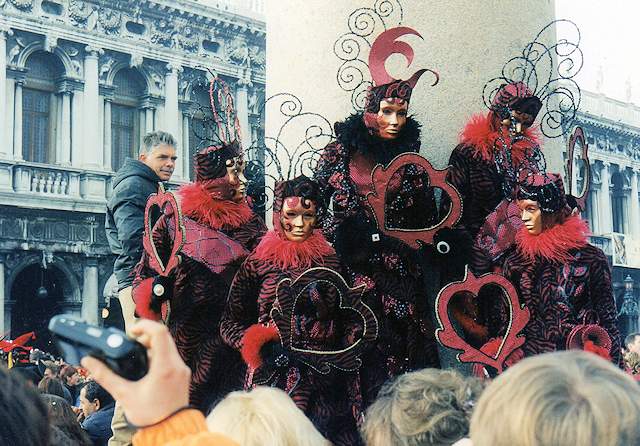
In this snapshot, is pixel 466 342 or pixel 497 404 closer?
pixel 497 404

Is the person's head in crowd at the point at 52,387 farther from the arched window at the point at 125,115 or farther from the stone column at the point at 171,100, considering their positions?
the stone column at the point at 171,100

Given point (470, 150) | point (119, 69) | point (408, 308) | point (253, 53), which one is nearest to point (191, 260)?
point (408, 308)

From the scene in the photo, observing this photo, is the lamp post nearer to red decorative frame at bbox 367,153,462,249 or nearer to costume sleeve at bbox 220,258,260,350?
red decorative frame at bbox 367,153,462,249

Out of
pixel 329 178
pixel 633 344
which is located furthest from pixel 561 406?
pixel 633 344

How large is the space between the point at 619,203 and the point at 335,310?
28.3 meters

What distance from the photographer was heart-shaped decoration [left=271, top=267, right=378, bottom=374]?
11.6 ft

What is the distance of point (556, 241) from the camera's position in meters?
3.64

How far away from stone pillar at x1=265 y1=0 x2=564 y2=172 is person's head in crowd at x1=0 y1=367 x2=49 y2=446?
2913 mm

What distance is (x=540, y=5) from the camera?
4.50m

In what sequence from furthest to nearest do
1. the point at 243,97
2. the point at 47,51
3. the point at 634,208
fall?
the point at 634,208 → the point at 243,97 → the point at 47,51

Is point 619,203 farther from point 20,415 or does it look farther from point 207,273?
point 20,415

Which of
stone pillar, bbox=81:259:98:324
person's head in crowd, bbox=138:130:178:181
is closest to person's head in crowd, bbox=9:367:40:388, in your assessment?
person's head in crowd, bbox=138:130:178:181

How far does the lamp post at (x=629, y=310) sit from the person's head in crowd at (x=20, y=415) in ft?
79.0

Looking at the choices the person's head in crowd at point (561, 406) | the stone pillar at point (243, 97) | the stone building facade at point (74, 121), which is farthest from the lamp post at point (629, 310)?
the person's head in crowd at point (561, 406)
